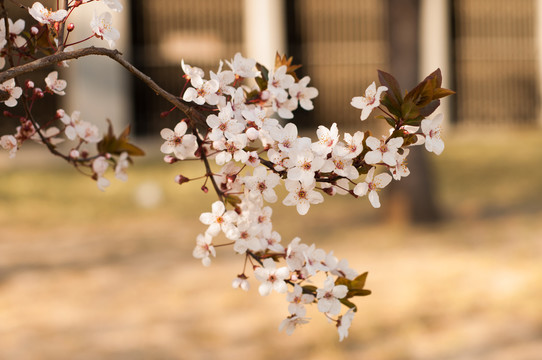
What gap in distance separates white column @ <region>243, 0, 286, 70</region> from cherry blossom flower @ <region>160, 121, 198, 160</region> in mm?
12533

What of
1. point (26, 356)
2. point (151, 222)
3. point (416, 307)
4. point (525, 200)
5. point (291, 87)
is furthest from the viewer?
point (525, 200)

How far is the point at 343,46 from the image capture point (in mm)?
14938

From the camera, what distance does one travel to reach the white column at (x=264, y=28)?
14.1m

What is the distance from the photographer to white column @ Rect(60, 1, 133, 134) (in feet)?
43.9

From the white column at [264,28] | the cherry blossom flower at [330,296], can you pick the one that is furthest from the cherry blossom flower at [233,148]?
the white column at [264,28]

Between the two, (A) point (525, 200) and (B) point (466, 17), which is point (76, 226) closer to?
(A) point (525, 200)

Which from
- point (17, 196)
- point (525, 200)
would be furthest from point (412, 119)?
point (17, 196)

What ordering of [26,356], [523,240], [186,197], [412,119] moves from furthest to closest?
1. [186,197]
2. [523,240]
3. [26,356]
4. [412,119]

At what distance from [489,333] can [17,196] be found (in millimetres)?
7144

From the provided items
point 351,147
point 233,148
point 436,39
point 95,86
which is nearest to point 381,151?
point 351,147

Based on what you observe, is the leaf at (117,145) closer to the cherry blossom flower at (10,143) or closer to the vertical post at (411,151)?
the cherry blossom flower at (10,143)

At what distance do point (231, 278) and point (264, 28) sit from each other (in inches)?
340

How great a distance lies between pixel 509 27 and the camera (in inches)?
610

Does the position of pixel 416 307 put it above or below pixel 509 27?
below
